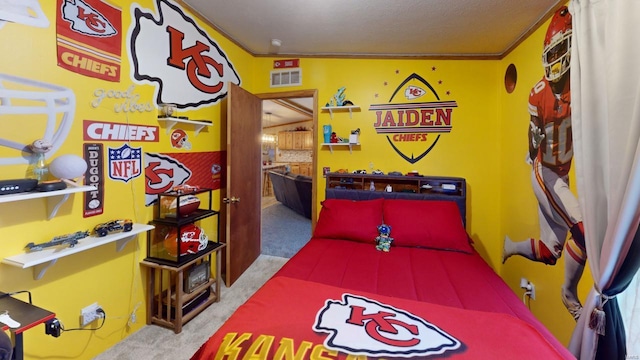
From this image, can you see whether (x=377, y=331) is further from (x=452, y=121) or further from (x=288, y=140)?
(x=288, y=140)

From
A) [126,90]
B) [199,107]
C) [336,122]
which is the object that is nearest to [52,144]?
A: [126,90]

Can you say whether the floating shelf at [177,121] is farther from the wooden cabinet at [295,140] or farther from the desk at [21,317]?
the wooden cabinet at [295,140]

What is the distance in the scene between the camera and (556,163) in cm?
181

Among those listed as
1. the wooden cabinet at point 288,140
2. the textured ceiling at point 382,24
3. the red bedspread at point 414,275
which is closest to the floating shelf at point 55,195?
the red bedspread at point 414,275

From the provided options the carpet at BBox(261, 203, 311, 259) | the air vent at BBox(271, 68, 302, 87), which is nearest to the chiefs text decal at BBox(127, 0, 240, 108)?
the air vent at BBox(271, 68, 302, 87)

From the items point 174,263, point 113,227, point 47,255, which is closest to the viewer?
point 47,255

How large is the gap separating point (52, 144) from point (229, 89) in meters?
1.39

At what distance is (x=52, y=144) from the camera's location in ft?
4.71

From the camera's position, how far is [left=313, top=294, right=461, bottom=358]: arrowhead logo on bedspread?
3.21 ft

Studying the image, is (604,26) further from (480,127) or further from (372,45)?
(372,45)

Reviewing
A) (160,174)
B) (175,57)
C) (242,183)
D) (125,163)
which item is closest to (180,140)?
(160,174)

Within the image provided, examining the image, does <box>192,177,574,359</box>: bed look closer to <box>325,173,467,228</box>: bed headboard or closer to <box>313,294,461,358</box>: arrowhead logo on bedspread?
<box>313,294,461,358</box>: arrowhead logo on bedspread

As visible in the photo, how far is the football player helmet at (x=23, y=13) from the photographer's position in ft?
4.10

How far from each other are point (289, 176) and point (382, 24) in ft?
13.1
